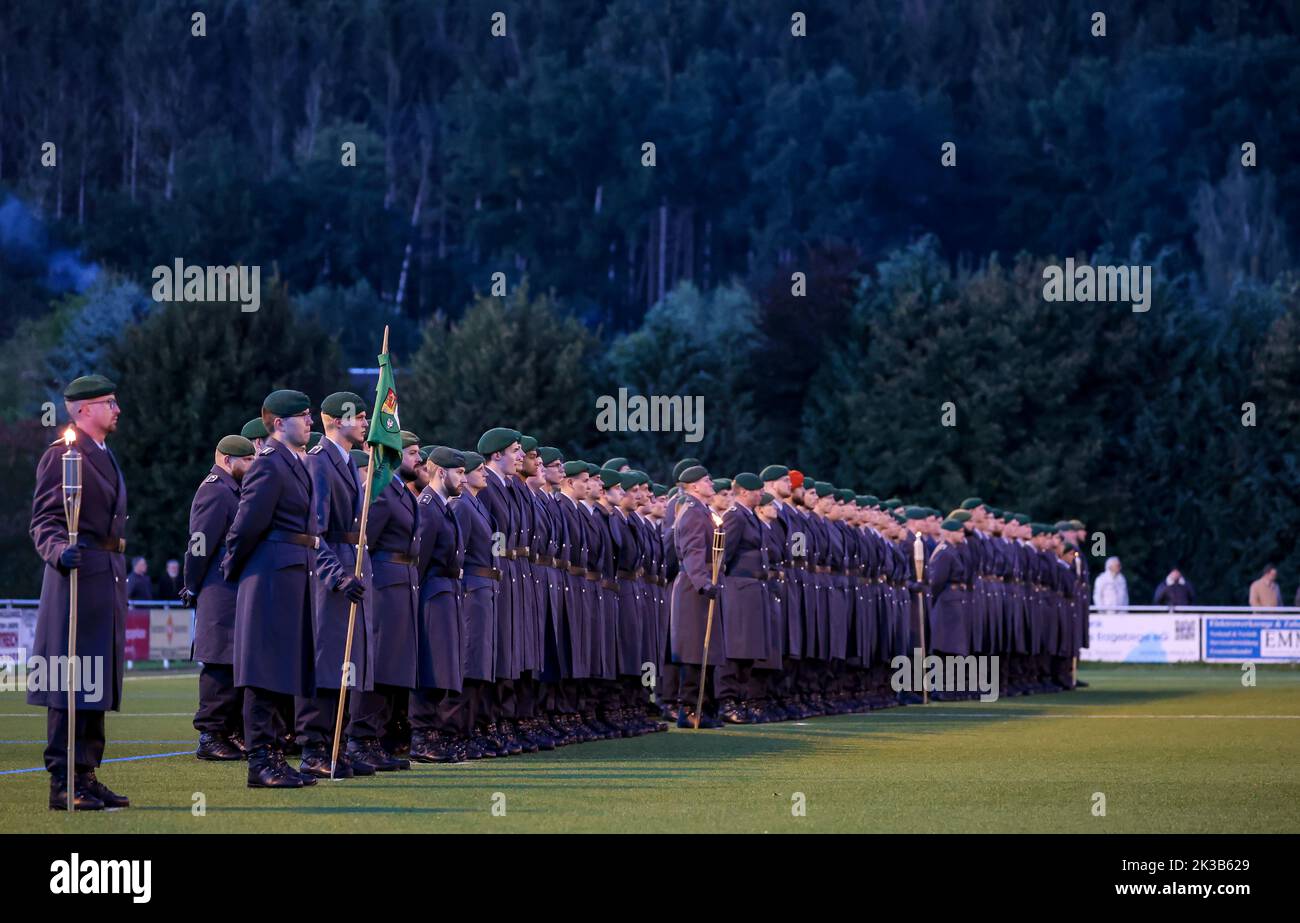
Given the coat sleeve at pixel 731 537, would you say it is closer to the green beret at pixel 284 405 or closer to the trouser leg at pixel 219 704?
the trouser leg at pixel 219 704

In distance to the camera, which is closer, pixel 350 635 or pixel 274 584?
pixel 274 584

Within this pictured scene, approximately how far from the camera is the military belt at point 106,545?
1241cm

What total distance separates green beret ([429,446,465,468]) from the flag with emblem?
1.50 m

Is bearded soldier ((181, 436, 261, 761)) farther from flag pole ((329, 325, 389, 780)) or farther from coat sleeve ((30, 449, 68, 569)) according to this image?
coat sleeve ((30, 449, 68, 569))

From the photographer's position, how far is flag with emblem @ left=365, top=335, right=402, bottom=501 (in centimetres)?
1451

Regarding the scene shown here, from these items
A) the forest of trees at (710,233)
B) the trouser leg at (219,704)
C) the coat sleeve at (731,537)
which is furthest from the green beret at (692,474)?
the forest of trees at (710,233)

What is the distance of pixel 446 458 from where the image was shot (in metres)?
16.4

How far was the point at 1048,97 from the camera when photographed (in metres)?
102

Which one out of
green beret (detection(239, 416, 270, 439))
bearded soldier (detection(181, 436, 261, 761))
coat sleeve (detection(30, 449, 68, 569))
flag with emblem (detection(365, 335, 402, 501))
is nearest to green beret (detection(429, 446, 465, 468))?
bearded soldier (detection(181, 436, 261, 761))

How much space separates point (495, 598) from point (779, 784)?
3.46 meters

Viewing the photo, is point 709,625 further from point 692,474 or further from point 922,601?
point 922,601

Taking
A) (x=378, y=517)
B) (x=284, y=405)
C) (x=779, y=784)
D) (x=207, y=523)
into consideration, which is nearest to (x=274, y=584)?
(x=284, y=405)

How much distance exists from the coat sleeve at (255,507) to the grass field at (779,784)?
1370 millimetres

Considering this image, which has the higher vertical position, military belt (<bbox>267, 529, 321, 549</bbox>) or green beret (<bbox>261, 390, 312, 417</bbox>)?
green beret (<bbox>261, 390, 312, 417</bbox>)
